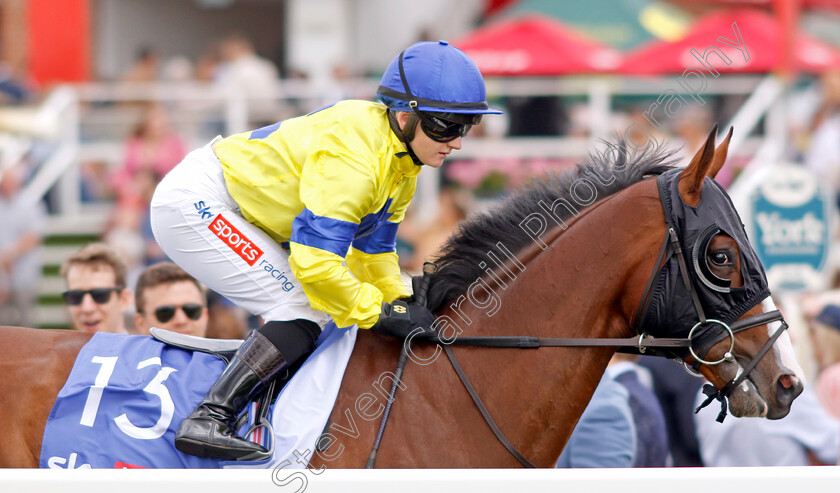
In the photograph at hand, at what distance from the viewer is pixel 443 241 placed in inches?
155

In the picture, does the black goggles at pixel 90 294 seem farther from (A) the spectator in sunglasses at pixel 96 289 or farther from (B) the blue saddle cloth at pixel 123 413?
(B) the blue saddle cloth at pixel 123 413

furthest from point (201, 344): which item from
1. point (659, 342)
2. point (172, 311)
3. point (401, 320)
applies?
point (659, 342)

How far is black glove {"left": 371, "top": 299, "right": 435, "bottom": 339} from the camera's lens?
277 cm

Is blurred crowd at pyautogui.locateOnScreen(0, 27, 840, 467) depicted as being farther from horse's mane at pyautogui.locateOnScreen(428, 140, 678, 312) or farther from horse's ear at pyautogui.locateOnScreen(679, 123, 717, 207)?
horse's ear at pyautogui.locateOnScreen(679, 123, 717, 207)

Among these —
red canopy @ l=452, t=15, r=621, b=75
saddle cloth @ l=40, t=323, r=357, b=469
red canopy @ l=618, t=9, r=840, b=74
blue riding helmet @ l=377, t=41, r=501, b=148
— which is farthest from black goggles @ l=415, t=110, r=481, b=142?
red canopy @ l=452, t=15, r=621, b=75

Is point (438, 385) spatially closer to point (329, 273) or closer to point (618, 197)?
point (329, 273)

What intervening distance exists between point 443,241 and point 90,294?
1.54 m

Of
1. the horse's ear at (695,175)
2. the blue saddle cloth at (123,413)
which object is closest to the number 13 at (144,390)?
the blue saddle cloth at (123,413)

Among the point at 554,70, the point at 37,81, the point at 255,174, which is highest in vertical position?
the point at 255,174

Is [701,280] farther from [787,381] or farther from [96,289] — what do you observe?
[96,289]

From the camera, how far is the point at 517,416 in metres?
2.80

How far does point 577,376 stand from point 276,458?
97 centimetres

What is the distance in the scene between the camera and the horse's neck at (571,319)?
9.15ft

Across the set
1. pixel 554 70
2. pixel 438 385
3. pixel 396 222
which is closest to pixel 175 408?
pixel 438 385
